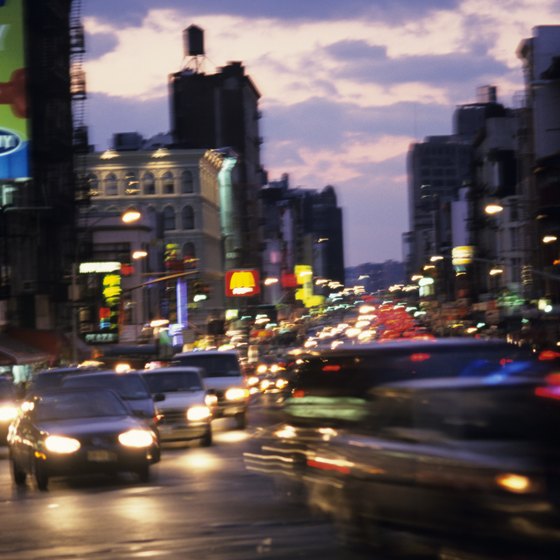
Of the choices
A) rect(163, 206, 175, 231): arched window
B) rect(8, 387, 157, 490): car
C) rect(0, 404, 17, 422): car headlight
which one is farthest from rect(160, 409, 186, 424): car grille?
rect(163, 206, 175, 231): arched window

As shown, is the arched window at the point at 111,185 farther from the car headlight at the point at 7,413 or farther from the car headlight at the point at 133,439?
the car headlight at the point at 133,439

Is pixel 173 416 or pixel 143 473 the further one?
pixel 173 416

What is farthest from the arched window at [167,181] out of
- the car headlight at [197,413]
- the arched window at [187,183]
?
the car headlight at [197,413]

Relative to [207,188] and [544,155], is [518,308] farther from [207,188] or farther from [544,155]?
[207,188]

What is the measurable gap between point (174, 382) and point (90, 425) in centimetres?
1057

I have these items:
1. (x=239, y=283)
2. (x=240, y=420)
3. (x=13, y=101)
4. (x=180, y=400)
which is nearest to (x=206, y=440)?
(x=180, y=400)

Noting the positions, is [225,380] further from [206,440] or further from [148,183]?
[148,183]

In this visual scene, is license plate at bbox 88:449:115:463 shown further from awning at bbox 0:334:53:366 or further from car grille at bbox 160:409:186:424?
awning at bbox 0:334:53:366

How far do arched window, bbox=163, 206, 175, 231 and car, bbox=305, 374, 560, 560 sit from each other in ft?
380

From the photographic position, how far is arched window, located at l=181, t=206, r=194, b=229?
129 metres

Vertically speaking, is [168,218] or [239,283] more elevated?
[168,218]

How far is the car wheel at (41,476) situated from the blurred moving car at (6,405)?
38.3 feet

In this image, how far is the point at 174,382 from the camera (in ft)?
106

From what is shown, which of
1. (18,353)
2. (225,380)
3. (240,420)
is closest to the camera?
(240,420)
